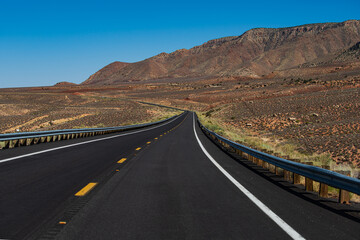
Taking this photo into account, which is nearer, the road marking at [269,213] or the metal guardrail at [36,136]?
the road marking at [269,213]

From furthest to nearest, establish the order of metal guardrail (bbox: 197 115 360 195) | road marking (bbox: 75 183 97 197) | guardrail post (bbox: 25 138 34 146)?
guardrail post (bbox: 25 138 34 146), road marking (bbox: 75 183 97 197), metal guardrail (bbox: 197 115 360 195)

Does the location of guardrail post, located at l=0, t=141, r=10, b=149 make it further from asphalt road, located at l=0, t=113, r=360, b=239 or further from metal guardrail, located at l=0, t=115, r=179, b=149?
asphalt road, located at l=0, t=113, r=360, b=239

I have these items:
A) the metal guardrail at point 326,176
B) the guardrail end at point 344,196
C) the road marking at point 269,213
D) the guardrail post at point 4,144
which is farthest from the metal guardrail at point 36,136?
the guardrail end at point 344,196

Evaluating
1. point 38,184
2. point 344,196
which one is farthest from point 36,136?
point 344,196

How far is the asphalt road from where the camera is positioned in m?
4.44

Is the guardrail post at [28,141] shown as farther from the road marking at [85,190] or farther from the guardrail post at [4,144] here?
the road marking at [85,190]

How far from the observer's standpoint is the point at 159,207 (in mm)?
5660

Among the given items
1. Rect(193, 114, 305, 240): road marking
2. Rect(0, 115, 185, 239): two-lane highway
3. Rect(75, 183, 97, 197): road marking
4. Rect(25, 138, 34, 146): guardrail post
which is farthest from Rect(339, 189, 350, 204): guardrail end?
Rect(25, 138, 34, 146): guardrail post

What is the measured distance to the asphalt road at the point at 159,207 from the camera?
4.44 meters

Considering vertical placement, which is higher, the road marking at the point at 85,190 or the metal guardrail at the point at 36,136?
the road marking at the point at 85,190

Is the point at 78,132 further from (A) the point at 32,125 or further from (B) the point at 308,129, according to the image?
(A) the point at 32,125

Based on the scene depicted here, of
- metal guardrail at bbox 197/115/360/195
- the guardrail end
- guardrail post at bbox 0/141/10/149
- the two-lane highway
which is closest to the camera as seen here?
the two-lane highway

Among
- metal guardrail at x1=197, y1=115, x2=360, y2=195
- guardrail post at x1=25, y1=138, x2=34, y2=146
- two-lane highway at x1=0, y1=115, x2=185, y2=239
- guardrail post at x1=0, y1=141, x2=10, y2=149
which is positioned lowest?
guardrail post at x1=25, y1=138, x2=34, y2=146

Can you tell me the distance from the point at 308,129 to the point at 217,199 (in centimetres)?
2904
